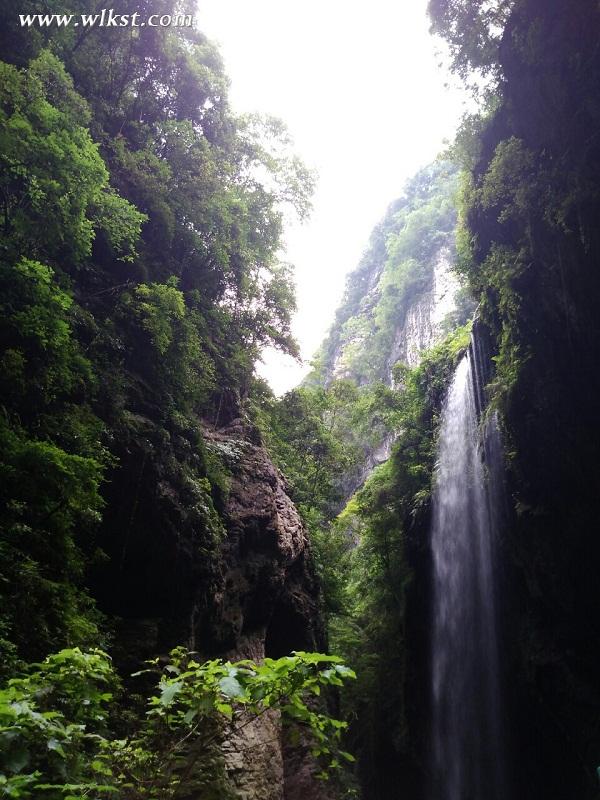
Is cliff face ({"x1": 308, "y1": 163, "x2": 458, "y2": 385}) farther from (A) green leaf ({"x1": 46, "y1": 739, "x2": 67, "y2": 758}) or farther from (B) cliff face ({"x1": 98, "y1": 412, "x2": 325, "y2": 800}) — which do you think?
(A) green leaf ({"x1": 46, "y1": 739, "x2": 67, "y2": 758})

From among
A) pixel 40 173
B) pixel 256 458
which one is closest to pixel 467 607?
pixel 256 458

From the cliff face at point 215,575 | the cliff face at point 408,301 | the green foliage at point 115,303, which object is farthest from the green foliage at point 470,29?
the cliff face at point 408,301

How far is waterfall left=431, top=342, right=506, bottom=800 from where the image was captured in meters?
12.0

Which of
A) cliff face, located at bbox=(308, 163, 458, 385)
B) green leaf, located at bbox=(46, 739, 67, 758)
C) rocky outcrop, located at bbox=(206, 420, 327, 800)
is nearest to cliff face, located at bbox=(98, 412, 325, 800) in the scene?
rocky outcrop, located at bbox=(206, 420, 327, 800)

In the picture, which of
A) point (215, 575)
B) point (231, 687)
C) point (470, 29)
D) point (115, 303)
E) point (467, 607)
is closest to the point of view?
point (231, 687)

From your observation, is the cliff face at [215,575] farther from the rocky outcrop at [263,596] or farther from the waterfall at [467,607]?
the waterfall at [467,607]

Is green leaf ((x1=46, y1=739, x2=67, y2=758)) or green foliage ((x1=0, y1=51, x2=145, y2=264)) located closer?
green leaf ((x1=46, y1=739, x2=67, y2=758))

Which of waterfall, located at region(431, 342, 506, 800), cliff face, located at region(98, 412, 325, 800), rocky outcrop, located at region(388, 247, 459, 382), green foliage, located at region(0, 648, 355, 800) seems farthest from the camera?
rocky outcrop, located at region(388, 247, 459, 382)

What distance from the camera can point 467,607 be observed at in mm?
12883

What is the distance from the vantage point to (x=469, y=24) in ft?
35.5

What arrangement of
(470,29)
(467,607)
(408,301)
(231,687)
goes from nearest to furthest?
(231,687), (470,29), (467,607), (408,301)

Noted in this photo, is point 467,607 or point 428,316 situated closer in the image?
point 467,607

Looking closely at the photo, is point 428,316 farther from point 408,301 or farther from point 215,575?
point 215,575

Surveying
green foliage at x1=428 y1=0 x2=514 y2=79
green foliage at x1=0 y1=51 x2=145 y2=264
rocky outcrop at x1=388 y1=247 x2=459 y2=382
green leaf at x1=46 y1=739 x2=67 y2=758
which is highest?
rocky outcrop at x1=388 y1=247 x2=459 y2=382
